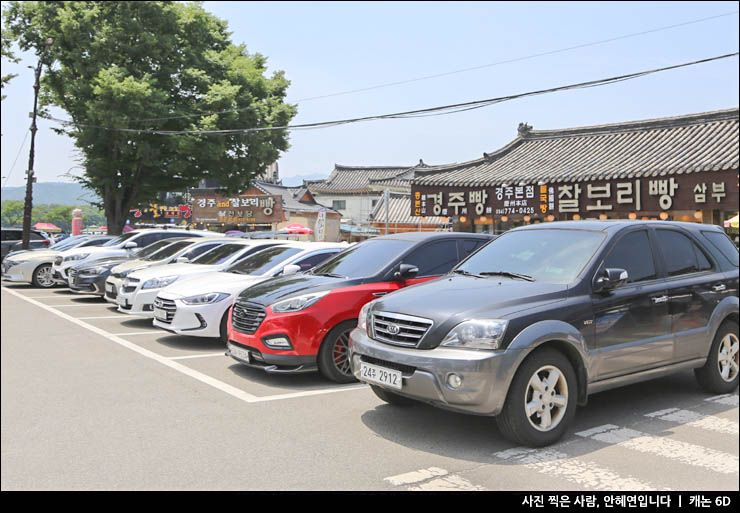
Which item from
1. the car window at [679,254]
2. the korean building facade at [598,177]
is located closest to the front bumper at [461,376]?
the car window at [679,254]

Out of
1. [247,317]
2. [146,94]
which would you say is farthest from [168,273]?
[146,94]

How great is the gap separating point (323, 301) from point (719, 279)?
3.89 metres

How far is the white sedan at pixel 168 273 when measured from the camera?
1018 centimetres

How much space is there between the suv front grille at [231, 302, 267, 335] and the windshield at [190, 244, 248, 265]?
426 centimetres

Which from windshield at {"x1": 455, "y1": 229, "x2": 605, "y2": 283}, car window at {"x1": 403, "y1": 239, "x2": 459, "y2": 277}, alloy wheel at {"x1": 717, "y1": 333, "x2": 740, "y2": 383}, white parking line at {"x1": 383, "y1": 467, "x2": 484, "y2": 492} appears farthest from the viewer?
car window at {"x1": 403, "y1": 239, "x2": 459, "y2": 277}

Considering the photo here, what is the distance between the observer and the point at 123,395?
600 cm

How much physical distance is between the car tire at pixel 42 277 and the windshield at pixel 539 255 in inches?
621

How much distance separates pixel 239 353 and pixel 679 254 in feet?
15.1

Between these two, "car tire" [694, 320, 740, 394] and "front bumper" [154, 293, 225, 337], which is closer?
"car tire" [694, 320, 740, 394]

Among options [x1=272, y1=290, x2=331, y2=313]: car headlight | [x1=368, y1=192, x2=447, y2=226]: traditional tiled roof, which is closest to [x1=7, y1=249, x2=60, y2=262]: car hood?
[x1=272, y1=290, x2=331, y2=313]: car headlight

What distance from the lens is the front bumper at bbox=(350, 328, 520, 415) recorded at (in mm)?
4273

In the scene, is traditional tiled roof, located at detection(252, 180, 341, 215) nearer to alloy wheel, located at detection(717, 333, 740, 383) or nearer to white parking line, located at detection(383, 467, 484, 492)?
alloy wheel, located at detection(717, 333, 740, 383)
